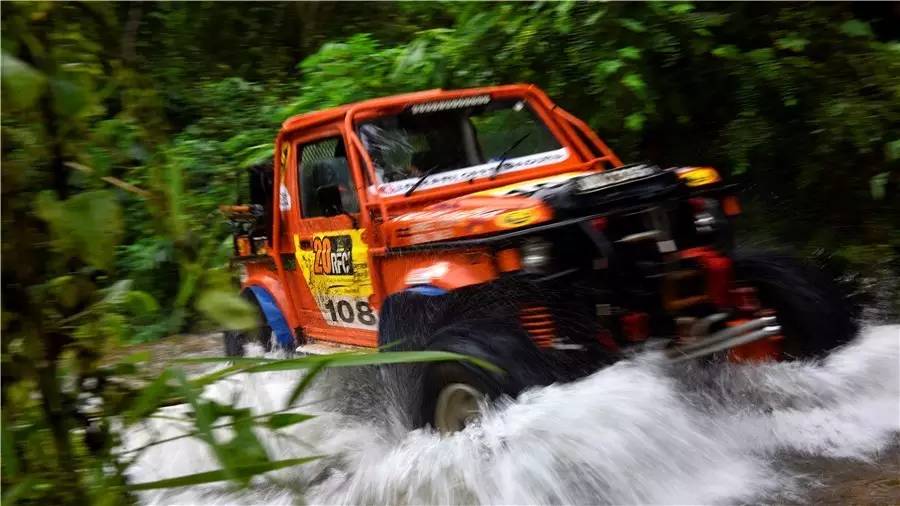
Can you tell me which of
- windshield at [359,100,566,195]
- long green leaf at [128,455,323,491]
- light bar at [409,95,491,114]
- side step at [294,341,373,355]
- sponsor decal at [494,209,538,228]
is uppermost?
light bar at [409,95,491,114]

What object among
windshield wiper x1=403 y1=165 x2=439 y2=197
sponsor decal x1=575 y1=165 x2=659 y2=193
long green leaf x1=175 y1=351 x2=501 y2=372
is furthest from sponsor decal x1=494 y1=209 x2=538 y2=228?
long green leaf x1=175 y1=351 x2=501 y2=372

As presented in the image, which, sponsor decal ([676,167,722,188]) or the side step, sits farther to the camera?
the side step

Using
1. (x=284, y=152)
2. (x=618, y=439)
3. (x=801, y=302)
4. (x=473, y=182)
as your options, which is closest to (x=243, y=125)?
(x=284, y=152)

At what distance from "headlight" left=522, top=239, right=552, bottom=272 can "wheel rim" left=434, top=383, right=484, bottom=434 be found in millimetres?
592

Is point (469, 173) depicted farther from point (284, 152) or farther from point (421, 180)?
point (284, 152)

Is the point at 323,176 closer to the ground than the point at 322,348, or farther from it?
farther from it

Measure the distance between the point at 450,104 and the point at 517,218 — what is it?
1639 millimetres

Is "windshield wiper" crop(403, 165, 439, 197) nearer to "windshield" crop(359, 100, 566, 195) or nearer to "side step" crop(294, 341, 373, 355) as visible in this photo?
"windshield" crop(359, 100, 566, 195)

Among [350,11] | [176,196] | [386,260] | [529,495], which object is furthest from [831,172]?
[350,11]

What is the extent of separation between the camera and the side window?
484cm

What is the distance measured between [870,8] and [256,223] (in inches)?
176

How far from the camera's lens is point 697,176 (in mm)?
4230

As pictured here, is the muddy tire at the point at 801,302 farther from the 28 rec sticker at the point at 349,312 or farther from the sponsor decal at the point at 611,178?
the 28 rec sticker at the point at 349,312

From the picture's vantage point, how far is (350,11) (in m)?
12.2
